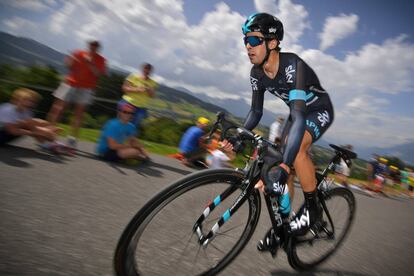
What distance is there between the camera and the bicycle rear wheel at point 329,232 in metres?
3.15

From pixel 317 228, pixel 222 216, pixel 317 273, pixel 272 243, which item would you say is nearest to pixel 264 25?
pixel 222 216

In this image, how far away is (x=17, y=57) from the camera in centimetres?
16462

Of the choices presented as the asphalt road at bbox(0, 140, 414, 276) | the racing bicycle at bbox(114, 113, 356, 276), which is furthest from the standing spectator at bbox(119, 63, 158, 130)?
the racing bicycle at bbox(114, 113, 356, 276)

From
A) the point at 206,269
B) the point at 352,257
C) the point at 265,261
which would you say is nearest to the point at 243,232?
the point at 206,269

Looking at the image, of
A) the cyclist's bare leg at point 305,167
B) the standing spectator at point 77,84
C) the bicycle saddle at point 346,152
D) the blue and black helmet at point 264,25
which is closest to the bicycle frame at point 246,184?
the cyclist's bare leg at point 305,167

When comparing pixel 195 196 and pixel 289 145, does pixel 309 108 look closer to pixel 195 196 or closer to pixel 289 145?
pixel 289 145

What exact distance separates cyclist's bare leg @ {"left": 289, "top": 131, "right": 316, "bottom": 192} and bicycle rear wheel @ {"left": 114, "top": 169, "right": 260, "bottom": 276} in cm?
60

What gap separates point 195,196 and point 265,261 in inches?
54.5

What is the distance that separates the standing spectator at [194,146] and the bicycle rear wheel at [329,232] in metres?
4.42

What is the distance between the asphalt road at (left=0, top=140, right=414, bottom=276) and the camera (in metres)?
2.22

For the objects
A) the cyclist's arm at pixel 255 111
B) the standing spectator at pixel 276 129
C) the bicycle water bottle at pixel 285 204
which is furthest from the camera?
the standing spectator at pixel 276 129

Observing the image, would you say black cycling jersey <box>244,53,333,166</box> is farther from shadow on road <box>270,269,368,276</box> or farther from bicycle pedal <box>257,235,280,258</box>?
shadow on road <box>270,269,368,276</box>

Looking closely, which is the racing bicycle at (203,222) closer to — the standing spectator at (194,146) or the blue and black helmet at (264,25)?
the blue and black helmet at (264,25)

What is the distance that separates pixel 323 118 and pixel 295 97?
735 millimetres
